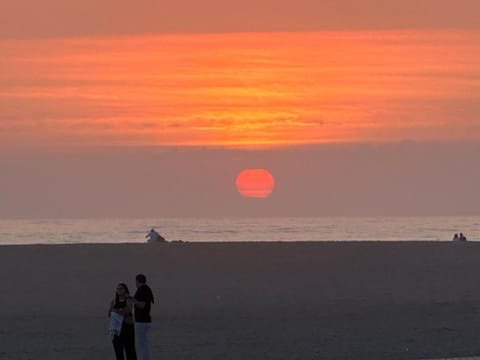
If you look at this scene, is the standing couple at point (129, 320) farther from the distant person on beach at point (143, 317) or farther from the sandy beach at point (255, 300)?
the sandy beach at point (255, 300)

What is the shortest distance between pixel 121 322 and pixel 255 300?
10088 millimetres

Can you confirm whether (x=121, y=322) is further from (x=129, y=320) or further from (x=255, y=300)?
(x=255, y=300)

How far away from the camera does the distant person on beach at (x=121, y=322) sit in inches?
593

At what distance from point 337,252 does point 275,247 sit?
2.65 m

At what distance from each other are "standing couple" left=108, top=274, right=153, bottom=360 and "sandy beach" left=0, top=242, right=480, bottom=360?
1742mm

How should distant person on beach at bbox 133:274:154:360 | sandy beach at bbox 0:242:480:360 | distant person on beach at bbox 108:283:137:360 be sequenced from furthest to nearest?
1. sandy beach at bbox 0:242:480:360
2. distant person on beach at bbox 133:274:154:360
3. distant person on beach at bbox 108:283:137:360

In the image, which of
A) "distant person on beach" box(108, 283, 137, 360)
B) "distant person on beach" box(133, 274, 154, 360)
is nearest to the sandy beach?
"distant person on beach" box(133, 274, 154, 360)

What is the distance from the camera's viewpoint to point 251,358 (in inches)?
677

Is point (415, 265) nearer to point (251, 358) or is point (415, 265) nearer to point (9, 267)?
point (9, 267)

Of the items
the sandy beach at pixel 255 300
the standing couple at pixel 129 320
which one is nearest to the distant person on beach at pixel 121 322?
the standing couple at pixel 129 320

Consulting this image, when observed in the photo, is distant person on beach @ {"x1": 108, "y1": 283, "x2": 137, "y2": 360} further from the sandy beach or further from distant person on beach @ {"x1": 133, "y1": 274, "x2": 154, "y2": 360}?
the sandy beach

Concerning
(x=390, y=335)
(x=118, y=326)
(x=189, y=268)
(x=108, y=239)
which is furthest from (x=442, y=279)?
(x=108, y=239)

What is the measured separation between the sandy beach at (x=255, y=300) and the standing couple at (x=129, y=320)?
1742 millimetres

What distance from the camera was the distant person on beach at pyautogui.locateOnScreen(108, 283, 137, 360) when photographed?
15.1 metres
